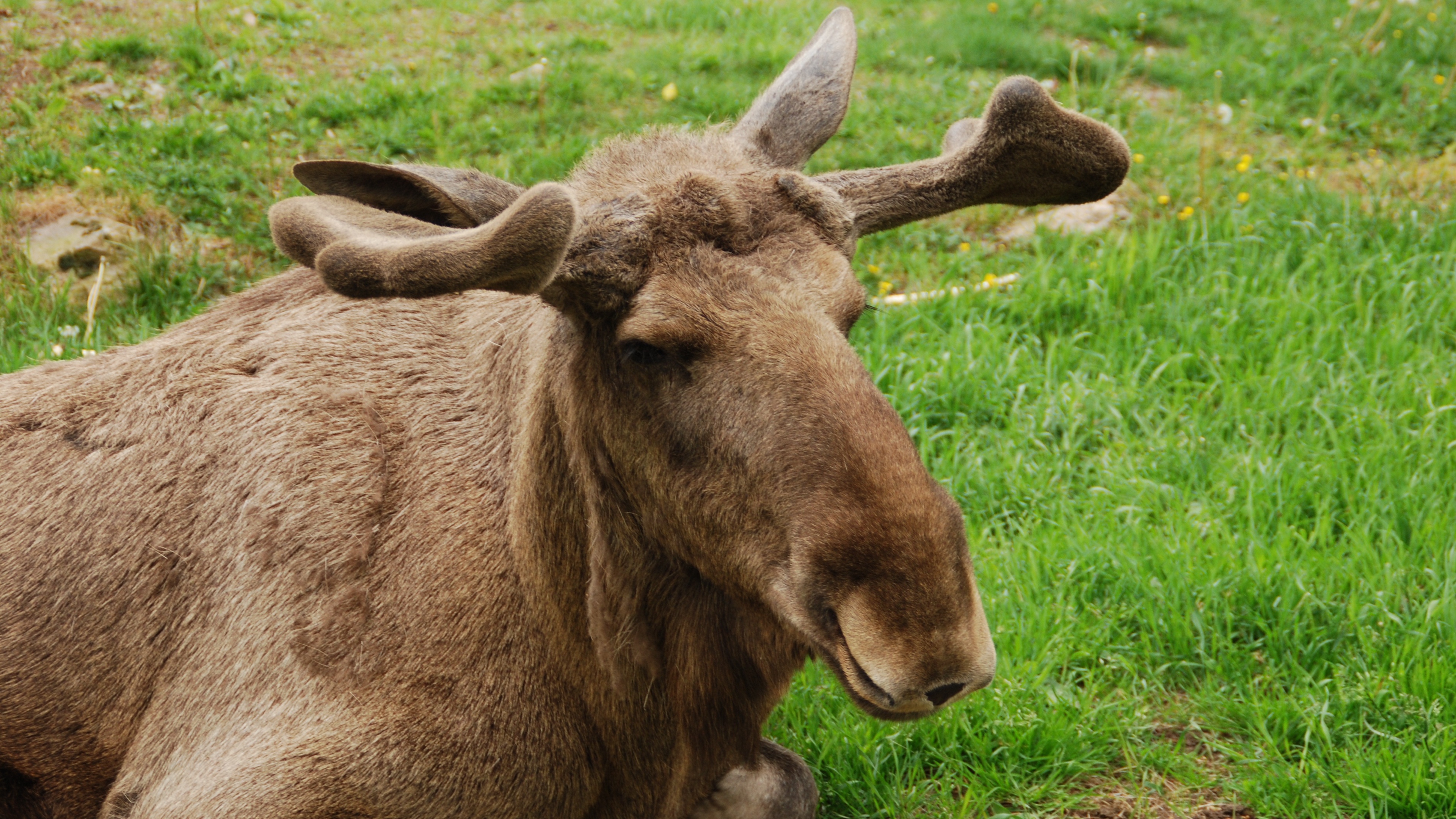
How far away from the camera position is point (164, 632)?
3.74 meters

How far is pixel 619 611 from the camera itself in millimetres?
3432

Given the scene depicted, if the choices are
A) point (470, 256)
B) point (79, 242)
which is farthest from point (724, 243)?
point (79, 242)

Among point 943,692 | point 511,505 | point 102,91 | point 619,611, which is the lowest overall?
point 102,91

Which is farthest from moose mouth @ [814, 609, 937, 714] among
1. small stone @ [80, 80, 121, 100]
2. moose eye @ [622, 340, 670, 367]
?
small stone @ [80, 80, 121, 100]

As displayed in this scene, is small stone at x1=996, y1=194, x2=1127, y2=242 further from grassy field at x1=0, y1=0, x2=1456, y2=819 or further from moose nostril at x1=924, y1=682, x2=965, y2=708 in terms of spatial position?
moose nostril at x1=924, y1=682, x2=965, y2=708

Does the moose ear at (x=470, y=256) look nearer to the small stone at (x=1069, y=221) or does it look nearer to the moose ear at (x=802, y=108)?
the moose ear at (x=802, y=108)

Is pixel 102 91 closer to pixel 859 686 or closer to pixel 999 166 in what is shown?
pixel 999 166

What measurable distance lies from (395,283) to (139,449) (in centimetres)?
163

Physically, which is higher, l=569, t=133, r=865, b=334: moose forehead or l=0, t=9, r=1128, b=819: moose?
l=569, t=133, r=865, b=334: moose forehead

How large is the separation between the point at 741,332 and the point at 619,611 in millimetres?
926

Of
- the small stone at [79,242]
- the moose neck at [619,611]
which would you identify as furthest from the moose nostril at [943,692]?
the small stone at [79,242]

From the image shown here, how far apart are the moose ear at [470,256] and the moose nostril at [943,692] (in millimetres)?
1147

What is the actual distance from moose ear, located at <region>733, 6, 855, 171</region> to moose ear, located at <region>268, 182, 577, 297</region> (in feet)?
3.48

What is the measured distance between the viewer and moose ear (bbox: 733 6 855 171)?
3682 millimetres
